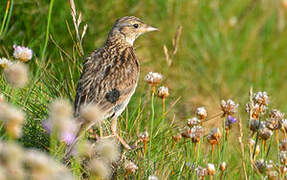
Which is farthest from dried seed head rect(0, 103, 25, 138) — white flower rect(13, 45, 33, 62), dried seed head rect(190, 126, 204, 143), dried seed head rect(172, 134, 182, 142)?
dried seed head rect(172, 134, 182, 142)

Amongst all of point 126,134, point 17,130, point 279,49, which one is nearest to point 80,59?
point 126,134

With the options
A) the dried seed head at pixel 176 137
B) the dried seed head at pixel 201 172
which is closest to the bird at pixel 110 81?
the dried seed head at pixel 176 137

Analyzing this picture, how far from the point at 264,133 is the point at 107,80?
1519 mm

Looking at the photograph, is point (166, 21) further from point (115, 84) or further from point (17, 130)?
point (17, 130)

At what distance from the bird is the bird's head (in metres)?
0.35

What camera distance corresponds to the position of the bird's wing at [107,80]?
401 centimetres

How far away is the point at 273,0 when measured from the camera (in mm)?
9633

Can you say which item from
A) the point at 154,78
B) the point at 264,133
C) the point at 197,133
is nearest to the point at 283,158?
the point at 264,133

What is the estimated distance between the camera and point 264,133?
3.13 m

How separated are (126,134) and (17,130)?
7.46 feet

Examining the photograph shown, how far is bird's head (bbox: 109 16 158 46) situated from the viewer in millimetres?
5270

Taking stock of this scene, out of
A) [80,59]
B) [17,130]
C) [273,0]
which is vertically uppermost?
[273,0]

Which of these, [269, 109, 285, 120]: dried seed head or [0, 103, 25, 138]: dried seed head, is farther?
[269, 109, 285, 120]: dried seed head

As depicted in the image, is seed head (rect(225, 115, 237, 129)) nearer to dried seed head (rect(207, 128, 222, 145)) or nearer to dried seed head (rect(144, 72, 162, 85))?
dried seed head (rect(207, 128, 222, 145))
